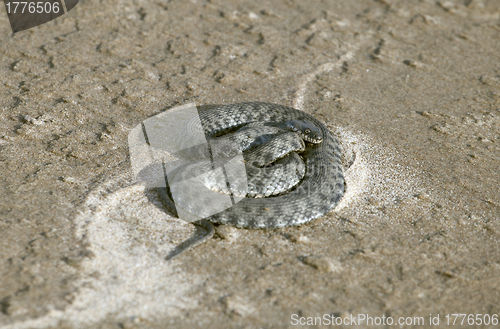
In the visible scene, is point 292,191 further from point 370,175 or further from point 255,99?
point 255,99

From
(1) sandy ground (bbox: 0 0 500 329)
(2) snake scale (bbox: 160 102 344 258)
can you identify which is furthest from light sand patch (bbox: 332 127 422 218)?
(2) snake scale (bbox: 160 102 344 258)

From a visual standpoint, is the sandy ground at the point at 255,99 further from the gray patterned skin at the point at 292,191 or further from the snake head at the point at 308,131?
the snake head at the point at 308,131

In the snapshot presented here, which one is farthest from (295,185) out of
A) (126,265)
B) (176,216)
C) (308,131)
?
(126,265)

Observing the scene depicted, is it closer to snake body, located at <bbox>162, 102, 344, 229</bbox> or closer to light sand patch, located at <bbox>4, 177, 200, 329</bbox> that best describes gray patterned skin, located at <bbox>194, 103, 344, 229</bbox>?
snake body, located at <bbox>162, 102, 344, 229</bbox>

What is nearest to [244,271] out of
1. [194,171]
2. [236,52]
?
[194,171]

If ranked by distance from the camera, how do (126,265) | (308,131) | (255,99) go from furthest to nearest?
1. (255,99)
2. (308,131)
3. (126,265)

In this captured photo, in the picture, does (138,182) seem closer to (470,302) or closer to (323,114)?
(323,114)
